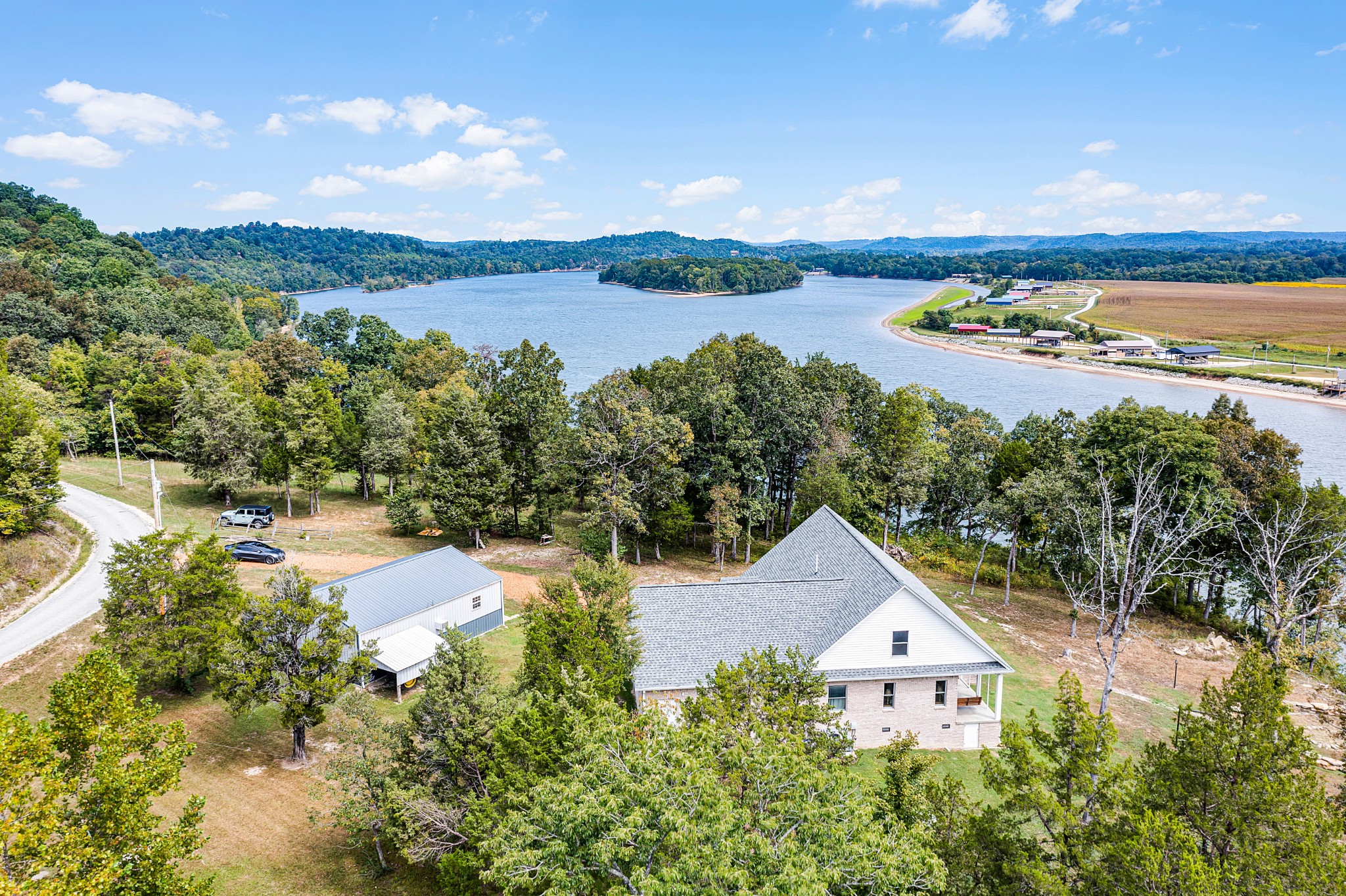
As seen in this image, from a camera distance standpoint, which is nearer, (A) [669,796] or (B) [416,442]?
(A) [669,796]

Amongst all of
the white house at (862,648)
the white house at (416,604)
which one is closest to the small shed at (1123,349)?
the white house at (862,648)

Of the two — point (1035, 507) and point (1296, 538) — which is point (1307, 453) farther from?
point (1035, 507)

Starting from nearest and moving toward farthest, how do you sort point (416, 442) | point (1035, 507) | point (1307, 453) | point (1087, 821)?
point (1087, 821) < point (1035, 507) < point (416, 442) < point (1307, 453)

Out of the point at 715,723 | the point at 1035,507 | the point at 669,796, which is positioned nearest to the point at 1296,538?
the point at 1035,507

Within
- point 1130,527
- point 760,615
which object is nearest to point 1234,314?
point 1130,527

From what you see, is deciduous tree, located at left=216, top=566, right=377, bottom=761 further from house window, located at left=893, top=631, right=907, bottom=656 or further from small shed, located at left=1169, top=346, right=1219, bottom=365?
small shed, located at left=1169, top=346, right=1219, bottom=365

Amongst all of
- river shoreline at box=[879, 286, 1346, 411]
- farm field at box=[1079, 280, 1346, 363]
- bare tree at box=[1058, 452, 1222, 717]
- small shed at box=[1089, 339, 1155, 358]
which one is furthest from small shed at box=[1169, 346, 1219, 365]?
bare tree at box=[1058, 452, 1222, 717]
